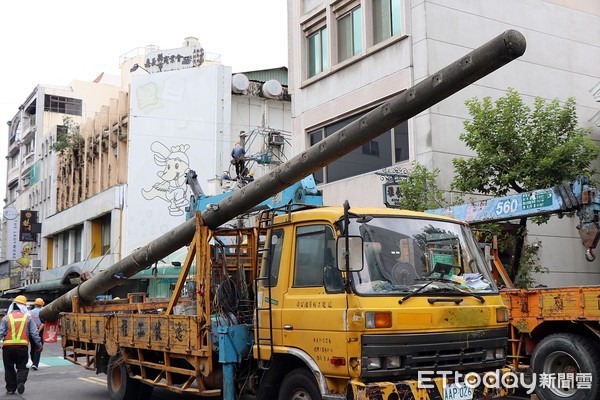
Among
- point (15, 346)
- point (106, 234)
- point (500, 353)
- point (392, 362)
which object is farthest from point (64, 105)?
point (392, 362)

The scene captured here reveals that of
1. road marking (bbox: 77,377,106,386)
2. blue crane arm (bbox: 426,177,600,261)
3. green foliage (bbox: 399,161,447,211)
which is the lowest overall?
road marking (bbox: 77,377,106,386)

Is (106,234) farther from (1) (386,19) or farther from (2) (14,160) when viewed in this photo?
(2) (14,160)

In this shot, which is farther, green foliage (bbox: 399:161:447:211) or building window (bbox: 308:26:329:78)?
building window (bbox: 308:26:329:78)

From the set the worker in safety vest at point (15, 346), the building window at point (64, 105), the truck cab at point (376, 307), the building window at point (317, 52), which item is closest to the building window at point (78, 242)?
the building window at point (64, 105)

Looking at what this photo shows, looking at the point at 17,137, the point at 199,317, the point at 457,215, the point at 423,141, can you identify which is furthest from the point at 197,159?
the point at 17,137

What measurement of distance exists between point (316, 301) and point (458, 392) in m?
1.66

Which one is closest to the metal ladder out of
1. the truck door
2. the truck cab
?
the truck cab

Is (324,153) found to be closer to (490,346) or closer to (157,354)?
(490,346)

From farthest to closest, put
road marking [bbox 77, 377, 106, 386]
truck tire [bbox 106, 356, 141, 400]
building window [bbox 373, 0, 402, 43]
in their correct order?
building window [bbox 373, 0, 402, 43]
road marking [bbox 77, 377, 106, 386]
truck tire [bbox 106, 356, 141, 400]

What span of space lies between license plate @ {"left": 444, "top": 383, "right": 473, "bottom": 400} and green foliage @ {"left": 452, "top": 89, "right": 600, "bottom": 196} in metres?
8.83

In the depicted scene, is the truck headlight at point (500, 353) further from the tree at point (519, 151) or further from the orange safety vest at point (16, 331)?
the orange safety vest at point (16, 331)

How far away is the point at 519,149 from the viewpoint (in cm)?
1500

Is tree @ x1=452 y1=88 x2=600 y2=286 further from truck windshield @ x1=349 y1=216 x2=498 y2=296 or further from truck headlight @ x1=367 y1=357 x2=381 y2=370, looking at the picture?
truck headlight @ x1=367 y1=357 x2=381 y2=370

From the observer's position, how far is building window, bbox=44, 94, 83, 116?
5294 centimetres
